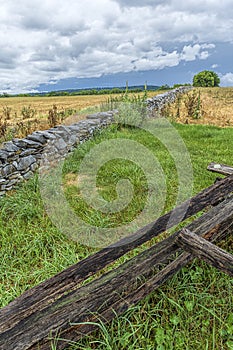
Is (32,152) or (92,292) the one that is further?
(32,152)

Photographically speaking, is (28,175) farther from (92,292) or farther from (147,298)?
(92,292)

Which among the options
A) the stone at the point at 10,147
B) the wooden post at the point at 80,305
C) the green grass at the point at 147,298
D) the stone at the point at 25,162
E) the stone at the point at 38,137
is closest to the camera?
the wooden post at the point at 80,305

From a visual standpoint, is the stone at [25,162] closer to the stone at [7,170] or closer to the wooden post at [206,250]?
the stone at [7,170]

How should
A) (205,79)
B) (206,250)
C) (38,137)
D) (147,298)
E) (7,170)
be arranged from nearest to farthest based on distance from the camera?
(206,250) < (147,298) < (7,170) < (38,137) < (205,79)

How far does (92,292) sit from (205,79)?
5244cm

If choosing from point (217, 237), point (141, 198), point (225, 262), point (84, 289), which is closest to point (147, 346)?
point (84, 289)

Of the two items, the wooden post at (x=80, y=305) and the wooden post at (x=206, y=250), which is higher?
the wooden post at (x=206, y=250)

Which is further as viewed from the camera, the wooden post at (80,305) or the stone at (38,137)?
the stone at (38,137)

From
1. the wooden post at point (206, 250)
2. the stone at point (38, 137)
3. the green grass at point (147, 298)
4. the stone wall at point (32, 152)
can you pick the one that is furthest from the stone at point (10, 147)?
the wooden post at point (206, 250)

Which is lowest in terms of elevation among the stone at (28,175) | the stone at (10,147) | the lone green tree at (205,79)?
the stone at (28,175)

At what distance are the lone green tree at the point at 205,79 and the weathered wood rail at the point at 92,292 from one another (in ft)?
166

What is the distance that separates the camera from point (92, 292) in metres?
1.71

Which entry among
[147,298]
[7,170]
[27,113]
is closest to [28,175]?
[7,170]

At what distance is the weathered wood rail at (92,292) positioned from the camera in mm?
1554
